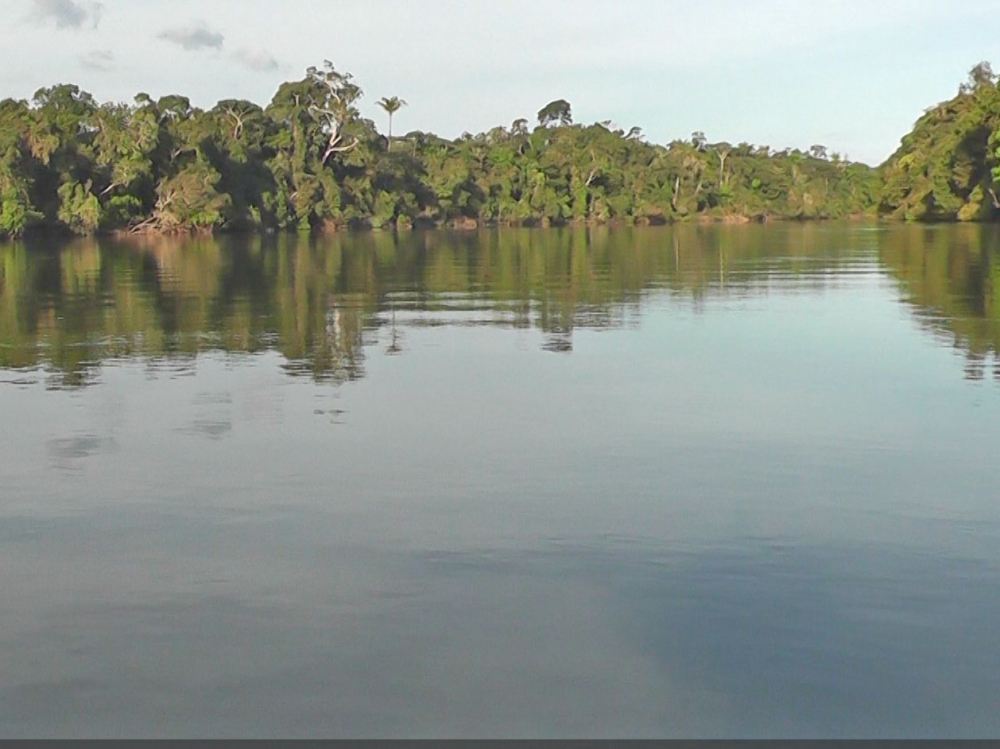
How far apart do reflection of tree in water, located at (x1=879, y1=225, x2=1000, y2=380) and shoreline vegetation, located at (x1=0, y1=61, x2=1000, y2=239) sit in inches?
1533

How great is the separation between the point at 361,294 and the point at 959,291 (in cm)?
1393

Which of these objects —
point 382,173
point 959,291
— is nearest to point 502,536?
point 959,291

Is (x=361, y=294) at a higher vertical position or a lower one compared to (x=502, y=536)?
higher

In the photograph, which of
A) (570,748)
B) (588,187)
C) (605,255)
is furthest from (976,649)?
(588,187)

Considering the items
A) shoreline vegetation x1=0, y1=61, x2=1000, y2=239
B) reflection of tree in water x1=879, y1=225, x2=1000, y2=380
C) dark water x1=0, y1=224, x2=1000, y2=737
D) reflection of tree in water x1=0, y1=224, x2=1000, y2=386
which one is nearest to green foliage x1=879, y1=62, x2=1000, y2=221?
shoreline vegetation x1=0, y1=61, x2=1000, y2=239

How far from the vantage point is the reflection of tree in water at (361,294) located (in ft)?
62.7

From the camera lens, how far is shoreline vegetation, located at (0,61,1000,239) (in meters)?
82.2

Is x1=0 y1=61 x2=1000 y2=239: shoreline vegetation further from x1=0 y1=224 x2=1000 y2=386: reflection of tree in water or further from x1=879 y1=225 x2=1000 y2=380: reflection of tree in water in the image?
x1=879 y1=225 x2=1000 y2=380: reflection of tree in water

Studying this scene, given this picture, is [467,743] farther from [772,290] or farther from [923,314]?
[772,290]

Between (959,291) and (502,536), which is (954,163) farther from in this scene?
(502,536)

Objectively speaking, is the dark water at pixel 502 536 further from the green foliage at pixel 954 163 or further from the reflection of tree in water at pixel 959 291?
the green foliage at pixel 954 163

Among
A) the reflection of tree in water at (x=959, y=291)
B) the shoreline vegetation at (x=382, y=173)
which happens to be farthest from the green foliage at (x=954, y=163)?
the reflection of tree in water at (x=959, y=291)

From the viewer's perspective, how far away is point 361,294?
3003 centimetres

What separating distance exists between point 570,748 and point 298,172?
97.2 metres
